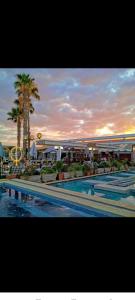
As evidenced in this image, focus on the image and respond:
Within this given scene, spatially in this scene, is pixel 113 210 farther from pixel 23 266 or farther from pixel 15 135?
pixel 15 135

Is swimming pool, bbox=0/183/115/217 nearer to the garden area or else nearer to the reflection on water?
the reflection on water

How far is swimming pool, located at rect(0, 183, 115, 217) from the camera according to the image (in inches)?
167

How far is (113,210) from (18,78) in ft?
41.9

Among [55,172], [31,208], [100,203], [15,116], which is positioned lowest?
[31,208]

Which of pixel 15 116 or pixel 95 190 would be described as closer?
pixel 95 190

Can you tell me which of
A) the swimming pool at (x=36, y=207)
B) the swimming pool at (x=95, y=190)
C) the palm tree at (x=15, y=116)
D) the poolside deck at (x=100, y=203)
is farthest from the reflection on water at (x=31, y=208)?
the palm tree at (x=15, y=116)

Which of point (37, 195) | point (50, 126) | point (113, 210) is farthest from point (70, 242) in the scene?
point (50, 126)

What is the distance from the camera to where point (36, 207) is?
509cm

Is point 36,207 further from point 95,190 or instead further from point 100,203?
point 95,190

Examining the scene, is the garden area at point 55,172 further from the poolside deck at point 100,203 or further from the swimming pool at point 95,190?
the poolside deck at point 100,203

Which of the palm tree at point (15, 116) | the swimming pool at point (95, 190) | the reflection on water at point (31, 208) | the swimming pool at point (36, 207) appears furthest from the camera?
the palm tree at point (15, 116)

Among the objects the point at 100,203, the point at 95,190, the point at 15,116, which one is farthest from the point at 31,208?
the point at 15,116

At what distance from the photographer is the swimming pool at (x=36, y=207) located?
4.25m

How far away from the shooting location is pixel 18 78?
1420 centimetres
